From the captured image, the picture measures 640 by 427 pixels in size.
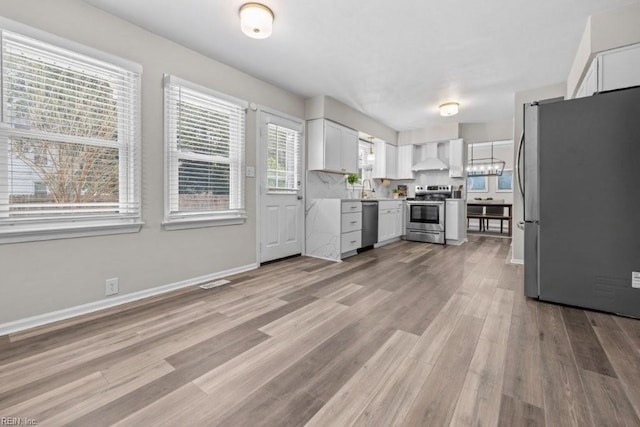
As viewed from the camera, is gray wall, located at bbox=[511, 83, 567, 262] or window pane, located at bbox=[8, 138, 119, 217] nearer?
window pane, located at bbox=[8, 138, 119, 217]

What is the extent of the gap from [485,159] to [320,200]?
787 cm

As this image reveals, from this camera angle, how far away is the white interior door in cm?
386

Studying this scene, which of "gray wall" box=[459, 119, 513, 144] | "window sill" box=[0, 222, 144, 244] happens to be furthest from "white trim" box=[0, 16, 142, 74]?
"gray wall" box=[459, 119, 513, 144]

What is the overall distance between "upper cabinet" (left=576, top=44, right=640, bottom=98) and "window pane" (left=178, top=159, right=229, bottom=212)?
3.72m

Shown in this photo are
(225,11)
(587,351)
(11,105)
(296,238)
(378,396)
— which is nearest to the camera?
(378,396)

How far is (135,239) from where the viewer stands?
262cm

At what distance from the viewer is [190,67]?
3029 millimetres

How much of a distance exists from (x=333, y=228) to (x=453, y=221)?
110 inches

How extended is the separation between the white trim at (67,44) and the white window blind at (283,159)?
1715 millimetres

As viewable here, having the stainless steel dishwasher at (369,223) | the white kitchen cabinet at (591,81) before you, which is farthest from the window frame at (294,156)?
the white kitchen cabinet at (591,81)

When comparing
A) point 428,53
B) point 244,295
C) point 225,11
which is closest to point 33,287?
point 244,295

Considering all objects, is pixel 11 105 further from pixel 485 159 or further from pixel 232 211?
pixel 485 159

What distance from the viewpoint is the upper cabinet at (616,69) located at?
91.8 inches

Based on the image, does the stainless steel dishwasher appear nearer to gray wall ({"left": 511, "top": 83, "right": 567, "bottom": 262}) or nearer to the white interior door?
the white interior door
